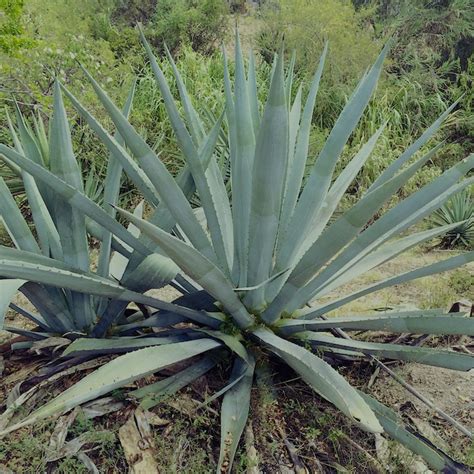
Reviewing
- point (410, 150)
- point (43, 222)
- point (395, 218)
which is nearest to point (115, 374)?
point (43, 222)

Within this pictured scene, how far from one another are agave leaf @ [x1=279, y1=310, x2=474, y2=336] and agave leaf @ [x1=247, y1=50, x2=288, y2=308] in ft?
0.97

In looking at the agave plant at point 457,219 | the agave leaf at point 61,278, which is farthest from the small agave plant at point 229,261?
the agave plant at point 457,219

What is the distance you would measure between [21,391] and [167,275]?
734 mm

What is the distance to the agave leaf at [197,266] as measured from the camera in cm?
171

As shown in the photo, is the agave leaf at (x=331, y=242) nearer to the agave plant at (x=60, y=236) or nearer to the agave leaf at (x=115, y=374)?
the agave leaf at (x=115, y=374)

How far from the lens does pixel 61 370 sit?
2.23 meters

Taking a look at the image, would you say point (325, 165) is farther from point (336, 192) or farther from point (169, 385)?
point (169, 385)

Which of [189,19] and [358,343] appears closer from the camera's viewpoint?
[358,343]

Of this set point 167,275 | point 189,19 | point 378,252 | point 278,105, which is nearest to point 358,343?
point 378,252

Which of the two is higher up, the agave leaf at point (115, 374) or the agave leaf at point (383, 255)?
the agave leaf at point (115, 374)

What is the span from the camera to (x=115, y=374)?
184cm

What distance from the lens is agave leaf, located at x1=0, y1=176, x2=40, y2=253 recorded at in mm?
2420

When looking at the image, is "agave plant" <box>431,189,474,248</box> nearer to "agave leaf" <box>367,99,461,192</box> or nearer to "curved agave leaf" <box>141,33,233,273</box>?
"agave leaf" <box>367,99,461,192</box>

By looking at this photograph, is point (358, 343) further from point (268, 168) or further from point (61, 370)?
point (61, 370)
